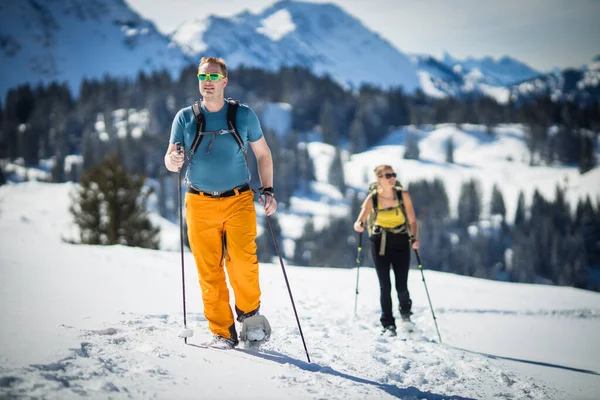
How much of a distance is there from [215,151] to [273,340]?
2.41 m

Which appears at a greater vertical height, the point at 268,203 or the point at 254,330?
the point at 268,203

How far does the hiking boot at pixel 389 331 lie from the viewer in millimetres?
6344

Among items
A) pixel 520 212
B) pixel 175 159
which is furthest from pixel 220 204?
pixel 520 212

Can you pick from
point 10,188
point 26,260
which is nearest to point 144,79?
point 10,188

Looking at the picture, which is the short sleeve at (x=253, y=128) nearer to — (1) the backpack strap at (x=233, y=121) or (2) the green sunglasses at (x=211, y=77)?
(1) the backpack strap at (x=233, y=121)

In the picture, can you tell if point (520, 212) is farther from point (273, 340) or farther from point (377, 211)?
point (273, 340)

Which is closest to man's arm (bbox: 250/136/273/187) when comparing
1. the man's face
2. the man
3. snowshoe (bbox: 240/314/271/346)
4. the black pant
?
the man

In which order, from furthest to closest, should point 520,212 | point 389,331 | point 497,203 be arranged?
point 497,203
point 520,212
point 389,331

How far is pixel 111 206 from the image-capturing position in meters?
26.8

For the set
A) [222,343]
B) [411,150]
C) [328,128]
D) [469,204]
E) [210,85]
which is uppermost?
[328,128]

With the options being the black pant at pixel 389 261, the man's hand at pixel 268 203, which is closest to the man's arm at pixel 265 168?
the man's hand at pixel 268 203

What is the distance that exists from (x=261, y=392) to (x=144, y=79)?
17785 cm

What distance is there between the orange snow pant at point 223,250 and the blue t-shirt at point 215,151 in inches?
6.5

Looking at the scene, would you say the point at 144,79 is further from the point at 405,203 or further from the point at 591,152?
the point at 405,203
